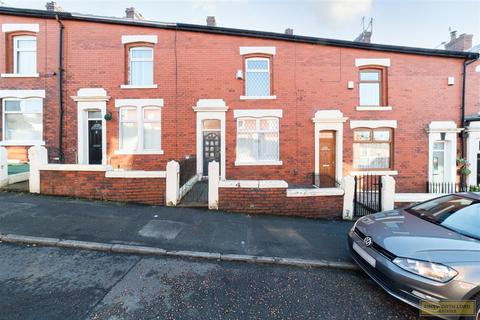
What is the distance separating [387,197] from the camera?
21.4ft

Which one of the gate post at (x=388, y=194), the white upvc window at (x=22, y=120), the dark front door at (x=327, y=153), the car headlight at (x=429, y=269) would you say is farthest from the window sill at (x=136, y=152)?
the car headlight at (x=429, y=269)

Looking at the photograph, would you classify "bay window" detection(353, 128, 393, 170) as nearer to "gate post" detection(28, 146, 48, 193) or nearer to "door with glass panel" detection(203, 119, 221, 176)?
"door with glass panel" detection(203, 119, 221, 176)

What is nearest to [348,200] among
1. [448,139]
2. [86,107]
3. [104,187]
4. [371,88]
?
[104,187]

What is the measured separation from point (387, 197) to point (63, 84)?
41.9 feet

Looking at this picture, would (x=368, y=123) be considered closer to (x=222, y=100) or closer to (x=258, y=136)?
(x=258, y=136)

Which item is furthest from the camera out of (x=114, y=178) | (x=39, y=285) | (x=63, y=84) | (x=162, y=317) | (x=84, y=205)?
(x=63, y=84)

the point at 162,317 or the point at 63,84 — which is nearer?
the point at 162,317

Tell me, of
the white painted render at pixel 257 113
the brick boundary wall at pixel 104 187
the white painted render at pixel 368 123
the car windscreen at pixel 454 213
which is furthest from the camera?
the white painted render at pixel 368 123

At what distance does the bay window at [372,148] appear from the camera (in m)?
10.4

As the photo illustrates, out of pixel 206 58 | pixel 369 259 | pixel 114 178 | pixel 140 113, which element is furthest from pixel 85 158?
pixel 369 259

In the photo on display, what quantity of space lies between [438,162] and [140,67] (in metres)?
14.1

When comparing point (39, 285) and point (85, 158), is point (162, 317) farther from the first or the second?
point (85, 158)

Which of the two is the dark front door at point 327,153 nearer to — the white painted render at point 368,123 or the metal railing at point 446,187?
the white painted render at point 368,123

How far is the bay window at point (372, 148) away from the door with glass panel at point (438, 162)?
2151 mm
